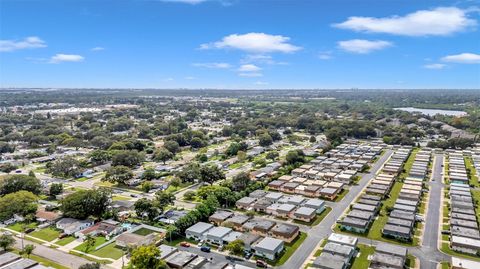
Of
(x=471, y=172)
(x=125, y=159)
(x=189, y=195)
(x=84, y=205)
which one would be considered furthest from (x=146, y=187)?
(x=471, y=172)

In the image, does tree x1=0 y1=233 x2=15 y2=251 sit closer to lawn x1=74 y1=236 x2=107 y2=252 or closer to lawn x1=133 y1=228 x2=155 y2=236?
lawn x1=74 y1=236 x2=107 y2=252

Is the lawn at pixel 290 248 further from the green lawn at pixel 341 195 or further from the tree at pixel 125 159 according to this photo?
the tree at pixel 125 159

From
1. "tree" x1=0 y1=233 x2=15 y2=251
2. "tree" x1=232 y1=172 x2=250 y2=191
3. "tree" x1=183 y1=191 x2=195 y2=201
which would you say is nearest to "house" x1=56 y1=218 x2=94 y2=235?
"tree" x1=0 y1=233 x2=15 y2=251

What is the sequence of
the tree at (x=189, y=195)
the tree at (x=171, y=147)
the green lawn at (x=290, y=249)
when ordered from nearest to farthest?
1. the green lawn at (x=290, y=249)
2. the tree at (x=189, y=195)
3. the tree at (x=171, y=147)

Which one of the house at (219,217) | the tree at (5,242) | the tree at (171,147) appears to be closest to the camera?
the tree at (5,242)

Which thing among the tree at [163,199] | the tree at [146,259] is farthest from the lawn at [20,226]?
the tree at [146,259]
